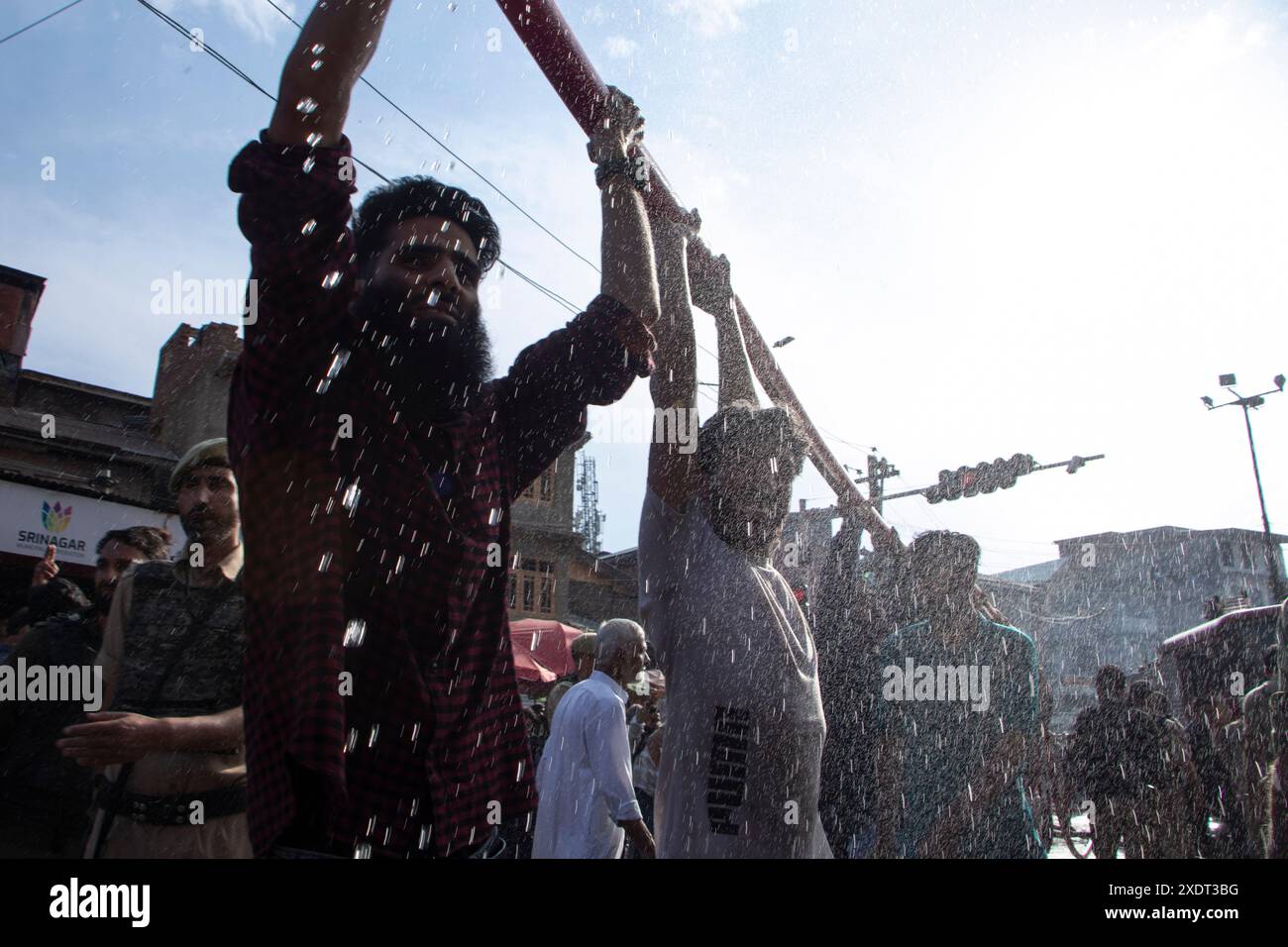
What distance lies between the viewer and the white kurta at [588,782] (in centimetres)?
394

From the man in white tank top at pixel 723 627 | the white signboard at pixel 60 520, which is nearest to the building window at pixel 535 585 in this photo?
the white signboard at pixel 60 520

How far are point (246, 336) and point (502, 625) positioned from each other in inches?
23.5

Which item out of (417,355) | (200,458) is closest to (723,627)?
(417,355)

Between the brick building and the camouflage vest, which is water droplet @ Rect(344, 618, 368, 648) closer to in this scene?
the camouflage vest

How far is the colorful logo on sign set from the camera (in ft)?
40.7

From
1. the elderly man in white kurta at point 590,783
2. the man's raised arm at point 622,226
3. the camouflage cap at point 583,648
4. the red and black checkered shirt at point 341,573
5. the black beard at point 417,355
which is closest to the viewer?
the red and black checkered shirt at point 341,573

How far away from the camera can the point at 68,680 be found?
355cm

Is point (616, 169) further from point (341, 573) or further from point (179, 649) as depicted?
point (179, 649)

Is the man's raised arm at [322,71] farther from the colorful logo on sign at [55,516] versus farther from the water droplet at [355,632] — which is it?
the colorful logo on sign at [55,516]

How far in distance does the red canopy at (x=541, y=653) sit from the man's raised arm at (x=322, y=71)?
1148 centimetres

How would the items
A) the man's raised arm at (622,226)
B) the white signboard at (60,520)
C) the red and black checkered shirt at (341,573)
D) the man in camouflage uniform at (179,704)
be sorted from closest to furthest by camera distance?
the red and black checkered shirt at (341,573), the man's raised arm at (622,226), the man in camouflage uniform at (179,704), the white signboard at (60,520)

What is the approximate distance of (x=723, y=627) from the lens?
2.04m

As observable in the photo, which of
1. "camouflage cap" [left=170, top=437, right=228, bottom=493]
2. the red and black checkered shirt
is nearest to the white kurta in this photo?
"camouflage cap" [left=170, top=437, right=228, bottom=493]
